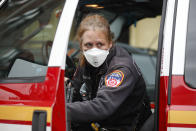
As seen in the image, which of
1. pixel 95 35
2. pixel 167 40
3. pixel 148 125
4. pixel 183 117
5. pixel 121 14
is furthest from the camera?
pixel 121 14

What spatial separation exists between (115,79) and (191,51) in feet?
1.53

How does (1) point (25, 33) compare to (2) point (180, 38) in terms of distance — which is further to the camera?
(1) point (25, 33)

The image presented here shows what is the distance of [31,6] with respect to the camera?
6.07ft

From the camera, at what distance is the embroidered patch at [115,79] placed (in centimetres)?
167

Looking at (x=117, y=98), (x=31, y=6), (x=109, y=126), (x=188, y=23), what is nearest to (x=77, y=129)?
(x=109, y=126)

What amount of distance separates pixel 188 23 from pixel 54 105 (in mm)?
896

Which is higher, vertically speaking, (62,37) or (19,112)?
(62,37)

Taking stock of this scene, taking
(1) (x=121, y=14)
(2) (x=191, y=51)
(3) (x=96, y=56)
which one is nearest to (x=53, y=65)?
(3) (x=96, y=56)

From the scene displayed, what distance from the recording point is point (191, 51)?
158cm

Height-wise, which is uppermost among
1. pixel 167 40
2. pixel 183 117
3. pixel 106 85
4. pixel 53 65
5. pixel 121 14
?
pixel 121 14

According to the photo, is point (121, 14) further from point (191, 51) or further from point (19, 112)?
point (19, 112)

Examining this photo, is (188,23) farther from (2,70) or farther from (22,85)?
(2,70)

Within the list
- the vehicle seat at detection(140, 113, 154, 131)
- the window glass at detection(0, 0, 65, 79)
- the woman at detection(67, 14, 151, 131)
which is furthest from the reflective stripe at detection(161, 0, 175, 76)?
the window glass at detection(0, 0, 65, 79)

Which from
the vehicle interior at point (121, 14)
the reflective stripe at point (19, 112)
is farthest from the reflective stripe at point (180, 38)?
the vehicle interior at point (121, 14)
